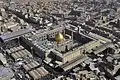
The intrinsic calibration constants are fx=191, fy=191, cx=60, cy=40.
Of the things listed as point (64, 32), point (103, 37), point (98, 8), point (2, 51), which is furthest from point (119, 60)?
point (98, 8)

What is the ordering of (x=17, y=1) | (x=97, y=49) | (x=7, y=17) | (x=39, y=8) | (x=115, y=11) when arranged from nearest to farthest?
(x=97, y=49), (x=7, y=17), (x=115, y=11), (x=39, y=8), (x=17, y=1)

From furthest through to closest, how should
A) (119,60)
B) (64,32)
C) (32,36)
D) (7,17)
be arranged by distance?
(7,17)
(64,32)
(32,36)
(119,60)

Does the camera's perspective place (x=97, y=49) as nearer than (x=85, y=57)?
No

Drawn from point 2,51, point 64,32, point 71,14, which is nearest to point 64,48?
point 64,32

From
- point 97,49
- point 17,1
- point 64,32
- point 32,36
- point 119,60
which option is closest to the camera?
point 119,60

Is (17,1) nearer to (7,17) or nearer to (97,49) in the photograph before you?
(7,17)

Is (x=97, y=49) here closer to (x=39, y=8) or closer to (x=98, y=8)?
(x=98, y=8)

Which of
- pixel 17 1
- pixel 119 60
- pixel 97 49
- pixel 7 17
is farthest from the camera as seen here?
pixel 17 1
